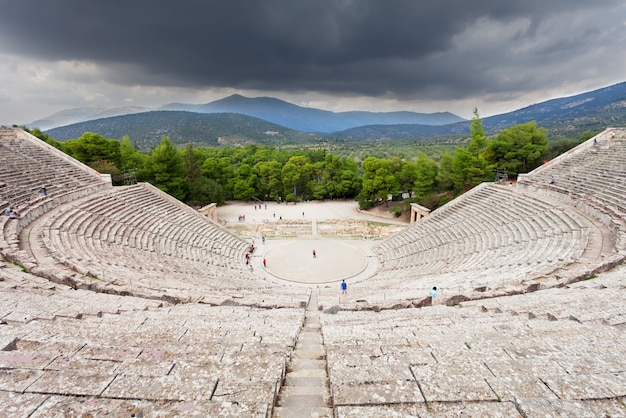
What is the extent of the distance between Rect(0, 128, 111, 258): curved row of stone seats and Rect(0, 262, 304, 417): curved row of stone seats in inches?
281

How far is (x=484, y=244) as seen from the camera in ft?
50.2

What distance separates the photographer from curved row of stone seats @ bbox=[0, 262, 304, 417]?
2863mm

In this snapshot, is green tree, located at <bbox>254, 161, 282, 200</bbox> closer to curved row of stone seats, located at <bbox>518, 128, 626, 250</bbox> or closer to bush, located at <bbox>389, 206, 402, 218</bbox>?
bush, located at <bbox>389, 206, 402, 218</bbox>

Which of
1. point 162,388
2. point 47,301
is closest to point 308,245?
point 47,301

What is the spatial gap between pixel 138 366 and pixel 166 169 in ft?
102

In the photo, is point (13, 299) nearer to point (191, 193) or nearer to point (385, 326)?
point (385, 326)

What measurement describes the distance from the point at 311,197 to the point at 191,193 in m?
15.3

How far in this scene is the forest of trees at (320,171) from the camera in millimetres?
28547

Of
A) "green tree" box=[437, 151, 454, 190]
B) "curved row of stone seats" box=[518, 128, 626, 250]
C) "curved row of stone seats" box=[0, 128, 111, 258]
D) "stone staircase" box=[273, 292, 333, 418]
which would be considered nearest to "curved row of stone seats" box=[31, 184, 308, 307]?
"curved row of stone seats" box=[0, 128, 111, 258]

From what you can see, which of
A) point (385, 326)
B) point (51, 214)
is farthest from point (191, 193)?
point (385, 326)

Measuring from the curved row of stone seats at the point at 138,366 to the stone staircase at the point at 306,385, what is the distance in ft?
0.58

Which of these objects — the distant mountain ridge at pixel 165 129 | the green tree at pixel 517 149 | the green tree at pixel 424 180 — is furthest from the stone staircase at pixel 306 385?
the distant mountain ridge at pixel 165 129

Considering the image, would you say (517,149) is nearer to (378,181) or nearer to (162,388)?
(378,181)

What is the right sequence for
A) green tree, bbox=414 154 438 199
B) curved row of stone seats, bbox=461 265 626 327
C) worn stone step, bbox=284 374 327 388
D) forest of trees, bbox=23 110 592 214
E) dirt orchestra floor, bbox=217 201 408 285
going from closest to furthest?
worn stone step, bbox=284 374 327 388 < curved row of stone seats, bbox=461 265 626 327 < dirt orchestra floor, bbox=217 201 408 285 < forest of trees, bbox=23 110 592 214 < green tree, bbox=414 154 438 199
